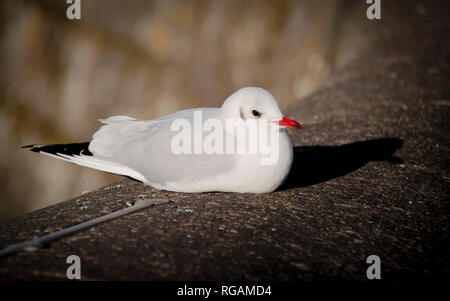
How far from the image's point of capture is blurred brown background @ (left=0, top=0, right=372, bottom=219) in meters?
7.36

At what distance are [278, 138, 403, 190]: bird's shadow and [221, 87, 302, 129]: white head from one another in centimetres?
59

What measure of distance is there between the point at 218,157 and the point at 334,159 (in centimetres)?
150

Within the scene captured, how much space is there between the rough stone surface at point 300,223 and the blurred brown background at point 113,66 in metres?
3.99

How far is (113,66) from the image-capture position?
770cm

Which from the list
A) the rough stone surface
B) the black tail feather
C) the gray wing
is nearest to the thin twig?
the rough stone surface

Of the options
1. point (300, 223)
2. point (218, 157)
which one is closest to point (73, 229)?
point (218, 157)

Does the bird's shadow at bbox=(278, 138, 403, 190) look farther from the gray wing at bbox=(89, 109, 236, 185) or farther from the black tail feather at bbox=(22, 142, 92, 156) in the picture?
the black tail feather at bbox=(22, 142, 92, 156)

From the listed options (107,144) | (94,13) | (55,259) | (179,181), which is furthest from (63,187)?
(55,259)

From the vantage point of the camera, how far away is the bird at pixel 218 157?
257 cm

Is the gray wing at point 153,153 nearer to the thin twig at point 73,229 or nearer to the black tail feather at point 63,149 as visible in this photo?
the black tail feather at point 63,149

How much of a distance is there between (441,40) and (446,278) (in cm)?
649

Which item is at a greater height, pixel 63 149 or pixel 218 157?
pixel 63 149

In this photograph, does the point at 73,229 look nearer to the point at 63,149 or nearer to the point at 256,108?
the point at 63,149
